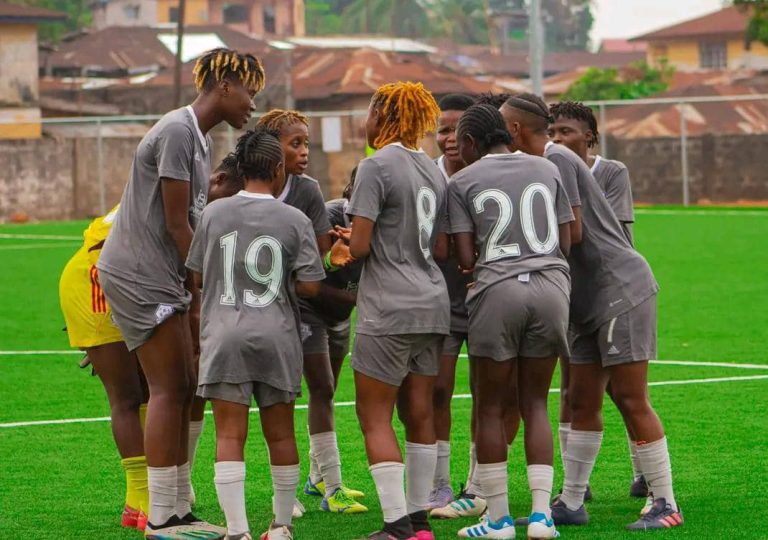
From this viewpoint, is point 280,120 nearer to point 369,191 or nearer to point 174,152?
point 174,152

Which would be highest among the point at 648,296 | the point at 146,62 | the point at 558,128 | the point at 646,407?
the point at 146,62

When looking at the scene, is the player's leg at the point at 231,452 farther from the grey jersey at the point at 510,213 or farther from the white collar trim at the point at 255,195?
the grey jersey at the point at 510,213

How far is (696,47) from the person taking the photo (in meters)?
84.1

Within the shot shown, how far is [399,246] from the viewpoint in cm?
664

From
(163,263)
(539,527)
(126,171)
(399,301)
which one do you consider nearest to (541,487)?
(539,527)

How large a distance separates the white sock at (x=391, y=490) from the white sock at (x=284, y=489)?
0.37 m

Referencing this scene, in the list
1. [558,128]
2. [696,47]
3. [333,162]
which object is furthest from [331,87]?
[558,128]

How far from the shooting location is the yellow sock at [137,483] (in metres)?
7.35

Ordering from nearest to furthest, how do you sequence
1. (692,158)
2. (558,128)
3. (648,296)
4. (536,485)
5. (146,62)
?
(536,485) < (648,296) < (558,128) < (692,158) < (146,62)

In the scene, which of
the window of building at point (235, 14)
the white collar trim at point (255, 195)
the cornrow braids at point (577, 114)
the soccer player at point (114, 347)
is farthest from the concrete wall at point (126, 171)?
the window of building at point (235, 14)

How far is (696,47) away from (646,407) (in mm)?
79946

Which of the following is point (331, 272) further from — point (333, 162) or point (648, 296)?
point (333, 162)

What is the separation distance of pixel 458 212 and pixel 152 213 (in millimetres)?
1436

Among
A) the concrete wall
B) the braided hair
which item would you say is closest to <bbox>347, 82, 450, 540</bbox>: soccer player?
the braided hair
